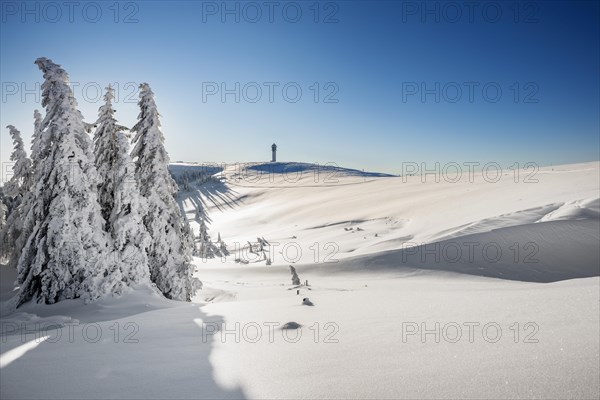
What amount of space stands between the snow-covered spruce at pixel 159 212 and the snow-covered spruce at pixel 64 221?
5.70 feet

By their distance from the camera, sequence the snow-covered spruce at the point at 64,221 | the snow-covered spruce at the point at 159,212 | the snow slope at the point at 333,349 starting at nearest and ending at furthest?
the snow slope at the point at 333,349
the snow-covered spruce at the point at 64,221
the snow-covered spruce at the point at 159,212

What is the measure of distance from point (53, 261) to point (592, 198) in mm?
22920

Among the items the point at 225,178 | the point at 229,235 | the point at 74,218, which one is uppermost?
the point at 225,178

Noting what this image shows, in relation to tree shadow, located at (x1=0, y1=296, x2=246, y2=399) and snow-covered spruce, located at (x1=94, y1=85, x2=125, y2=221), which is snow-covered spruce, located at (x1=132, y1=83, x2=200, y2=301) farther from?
tree shadow, located at (x1=0, y1=296, x2=246, y2=399)

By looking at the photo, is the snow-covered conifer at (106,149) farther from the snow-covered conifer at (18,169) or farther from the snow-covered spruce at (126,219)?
the snow-covered conifer at (18,169)

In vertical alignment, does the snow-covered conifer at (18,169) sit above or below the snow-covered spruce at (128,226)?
above

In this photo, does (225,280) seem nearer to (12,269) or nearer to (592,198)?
(12,269)

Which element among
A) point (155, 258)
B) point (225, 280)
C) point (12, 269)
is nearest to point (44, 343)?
point (155, 258)

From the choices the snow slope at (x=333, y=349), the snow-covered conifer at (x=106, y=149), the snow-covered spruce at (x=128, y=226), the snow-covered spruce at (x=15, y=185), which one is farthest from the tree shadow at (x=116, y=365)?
the snow-covered spruce at (x=15, y=185)

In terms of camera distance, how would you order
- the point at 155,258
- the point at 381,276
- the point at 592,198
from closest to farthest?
1. the point at 155,258
2. the point at 381,276
3. the point at 592,198

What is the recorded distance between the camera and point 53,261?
31.2 feet

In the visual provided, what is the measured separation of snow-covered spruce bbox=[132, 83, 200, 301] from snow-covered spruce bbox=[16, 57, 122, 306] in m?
1.74

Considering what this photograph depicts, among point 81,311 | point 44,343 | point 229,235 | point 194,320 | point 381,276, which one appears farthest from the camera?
point 229,235

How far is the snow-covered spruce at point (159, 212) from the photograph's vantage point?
37.6ft
